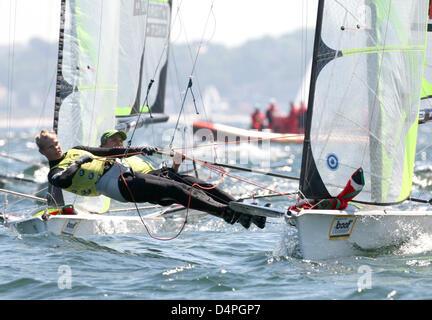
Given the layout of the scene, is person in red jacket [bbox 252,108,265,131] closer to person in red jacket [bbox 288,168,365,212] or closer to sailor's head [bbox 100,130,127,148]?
sailor's head [bbox 100,130,127,148]

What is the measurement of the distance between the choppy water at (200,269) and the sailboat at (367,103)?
1.42ft

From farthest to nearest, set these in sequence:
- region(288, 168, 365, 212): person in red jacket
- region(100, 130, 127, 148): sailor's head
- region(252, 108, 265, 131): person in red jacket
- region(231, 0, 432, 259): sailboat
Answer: region(252, 108, 265, 131): person in red jacket → region(100, 130, 127, 148): sailor's head → region(231, 0, 432, 259): sailboat → region(288, 168, 365, 212): person in red jacket

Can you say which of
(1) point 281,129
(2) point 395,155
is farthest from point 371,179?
(1) point 281,129

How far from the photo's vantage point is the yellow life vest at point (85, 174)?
18.0 ft

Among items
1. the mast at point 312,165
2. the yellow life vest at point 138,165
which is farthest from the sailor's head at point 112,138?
the mast at point 312,165

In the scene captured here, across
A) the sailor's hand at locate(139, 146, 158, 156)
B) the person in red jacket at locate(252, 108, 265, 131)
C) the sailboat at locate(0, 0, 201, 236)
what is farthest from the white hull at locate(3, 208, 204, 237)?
the person in red jacket at locate(252, 108, 265, 131)

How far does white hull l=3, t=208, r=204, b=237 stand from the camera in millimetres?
6492

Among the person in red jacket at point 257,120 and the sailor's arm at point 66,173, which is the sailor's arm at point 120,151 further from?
the person in red jacket at point 257,120

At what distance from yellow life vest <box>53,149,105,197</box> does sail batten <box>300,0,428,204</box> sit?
1.59 meters

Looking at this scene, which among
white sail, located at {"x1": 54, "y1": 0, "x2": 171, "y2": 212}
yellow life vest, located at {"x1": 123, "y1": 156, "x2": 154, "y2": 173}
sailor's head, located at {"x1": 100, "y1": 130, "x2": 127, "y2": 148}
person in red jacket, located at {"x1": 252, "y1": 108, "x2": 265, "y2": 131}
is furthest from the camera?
person in red jacket, located at {"x1": 252, "y1": 108, "x2": 265, "y2": 131}

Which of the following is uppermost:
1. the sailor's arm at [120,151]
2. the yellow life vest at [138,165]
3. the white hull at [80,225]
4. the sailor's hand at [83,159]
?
the sailor's arm at [120,151]

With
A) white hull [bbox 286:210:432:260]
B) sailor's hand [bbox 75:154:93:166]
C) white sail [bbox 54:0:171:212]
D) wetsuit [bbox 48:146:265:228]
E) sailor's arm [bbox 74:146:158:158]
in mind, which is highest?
white sail [bbox 54:0:171:212]

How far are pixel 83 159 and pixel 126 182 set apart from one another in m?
0.35

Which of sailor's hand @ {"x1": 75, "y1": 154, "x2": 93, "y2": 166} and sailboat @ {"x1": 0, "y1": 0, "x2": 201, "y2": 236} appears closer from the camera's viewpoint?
sailor's hand @ {"x1": 75, "y1": 154, "x2": 93, "y2": 166}
